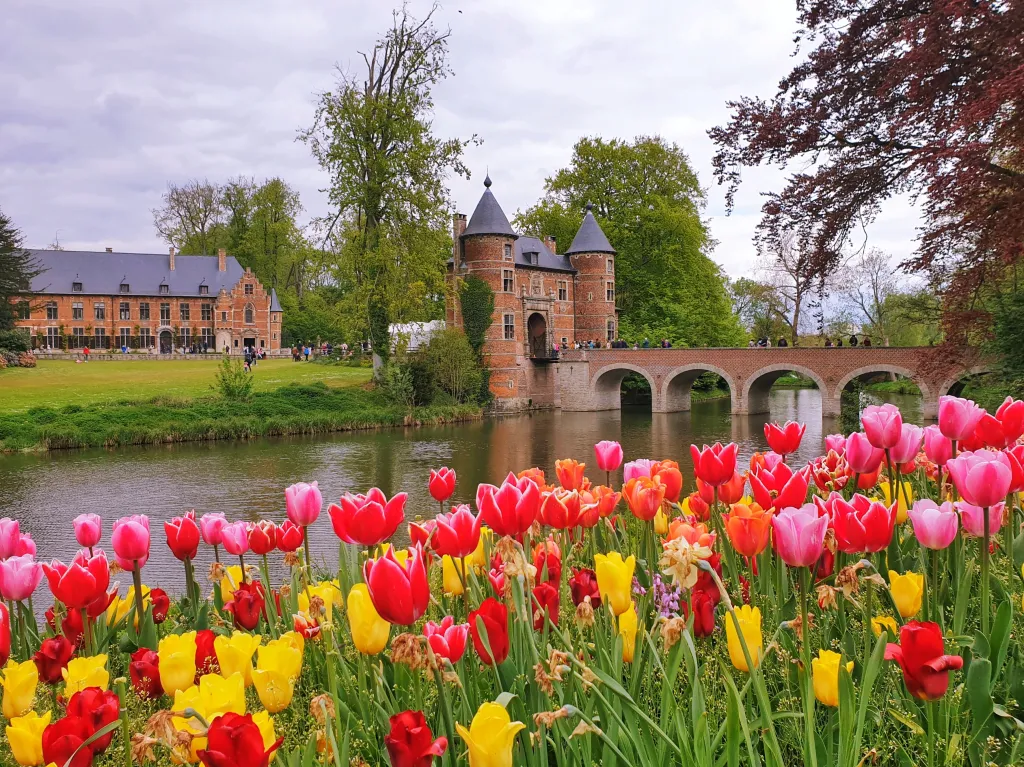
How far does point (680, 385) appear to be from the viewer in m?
30.2

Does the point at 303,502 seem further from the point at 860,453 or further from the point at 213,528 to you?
the point at 860,453

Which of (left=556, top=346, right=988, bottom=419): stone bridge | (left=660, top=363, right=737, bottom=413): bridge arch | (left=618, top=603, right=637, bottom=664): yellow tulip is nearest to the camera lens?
(left=618, top=603, right=637, bottom=664): yellow tulip

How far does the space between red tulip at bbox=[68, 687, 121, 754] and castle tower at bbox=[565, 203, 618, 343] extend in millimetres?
32204

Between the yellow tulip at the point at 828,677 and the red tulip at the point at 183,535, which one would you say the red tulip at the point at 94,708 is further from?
the yellow tulip at the point at 828,677

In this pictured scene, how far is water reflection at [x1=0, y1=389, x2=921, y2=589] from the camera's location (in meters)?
11.4

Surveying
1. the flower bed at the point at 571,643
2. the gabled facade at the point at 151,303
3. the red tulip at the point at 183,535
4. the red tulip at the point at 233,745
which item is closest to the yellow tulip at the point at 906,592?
the flower bed at the point at 571,643

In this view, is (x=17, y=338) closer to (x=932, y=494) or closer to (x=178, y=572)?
(x=178, y=572)

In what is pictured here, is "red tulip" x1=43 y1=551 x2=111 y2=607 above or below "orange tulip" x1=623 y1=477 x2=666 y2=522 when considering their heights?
below

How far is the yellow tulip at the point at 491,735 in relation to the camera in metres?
1.05

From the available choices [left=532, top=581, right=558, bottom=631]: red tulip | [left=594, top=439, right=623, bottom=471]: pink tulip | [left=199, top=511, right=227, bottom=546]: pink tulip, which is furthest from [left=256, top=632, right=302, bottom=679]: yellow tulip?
[left=594, top=439, right=623, bottom=471]: pink tulip

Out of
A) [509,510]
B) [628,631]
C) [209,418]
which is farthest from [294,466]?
[628,631]

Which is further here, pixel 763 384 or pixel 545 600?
pixel 763 384

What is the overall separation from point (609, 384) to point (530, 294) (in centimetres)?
456

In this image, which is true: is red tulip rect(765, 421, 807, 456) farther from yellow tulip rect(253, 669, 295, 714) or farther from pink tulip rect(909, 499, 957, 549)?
yellow tulip rect(253, 669, 295, 714)
